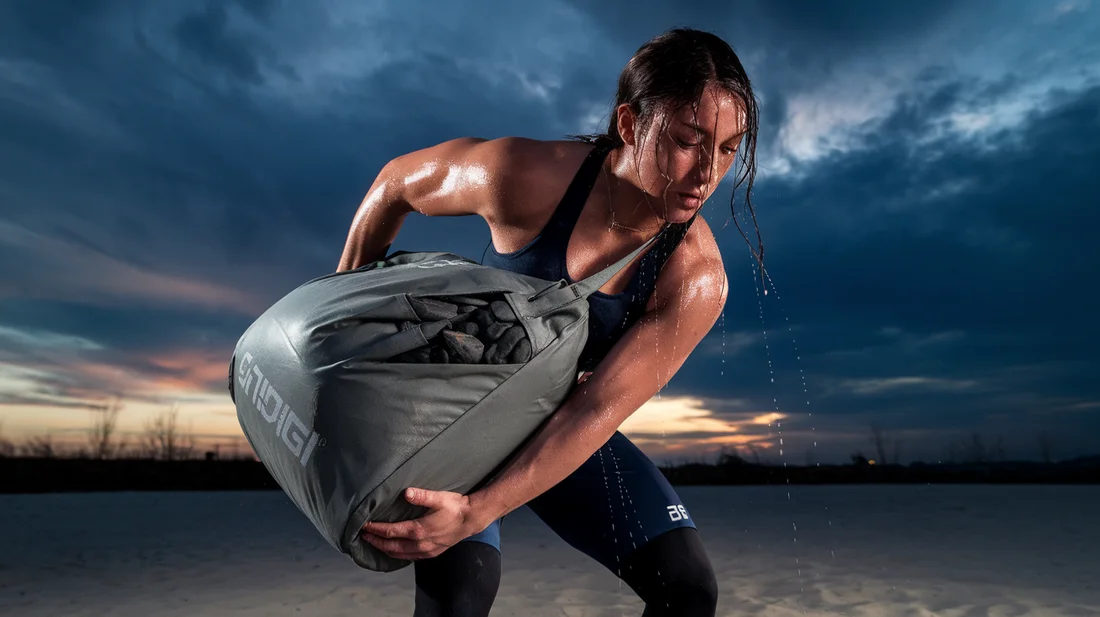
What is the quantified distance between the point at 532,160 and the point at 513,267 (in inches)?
10.1

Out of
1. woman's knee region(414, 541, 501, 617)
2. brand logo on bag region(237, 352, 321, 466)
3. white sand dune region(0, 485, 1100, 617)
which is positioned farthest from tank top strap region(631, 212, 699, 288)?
white sand dune region(0, 485, 1100, 617)

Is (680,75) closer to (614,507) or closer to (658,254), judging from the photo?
(658,254)

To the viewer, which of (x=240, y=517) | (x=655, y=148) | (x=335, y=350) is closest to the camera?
(x=335, y=350)

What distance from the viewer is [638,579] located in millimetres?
1713

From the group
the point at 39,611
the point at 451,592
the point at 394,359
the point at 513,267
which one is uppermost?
the point at 513,267

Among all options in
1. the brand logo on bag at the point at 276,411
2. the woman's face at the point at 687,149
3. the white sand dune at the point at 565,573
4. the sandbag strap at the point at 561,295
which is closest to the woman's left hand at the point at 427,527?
the brand logo on bag at the point at 276,411

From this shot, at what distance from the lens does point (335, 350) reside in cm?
123

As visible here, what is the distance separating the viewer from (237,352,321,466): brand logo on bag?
1234mm

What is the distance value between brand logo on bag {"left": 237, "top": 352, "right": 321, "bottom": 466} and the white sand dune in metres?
3.44

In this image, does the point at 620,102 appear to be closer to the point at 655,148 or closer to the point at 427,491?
the point at 655,148

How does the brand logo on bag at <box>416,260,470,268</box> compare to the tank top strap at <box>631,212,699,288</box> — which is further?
the tank top strap at <box>631,212,699,288</box>

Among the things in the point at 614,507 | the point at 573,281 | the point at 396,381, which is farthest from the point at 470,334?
the point at 614,507

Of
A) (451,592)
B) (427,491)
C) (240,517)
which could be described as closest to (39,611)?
(451,592)

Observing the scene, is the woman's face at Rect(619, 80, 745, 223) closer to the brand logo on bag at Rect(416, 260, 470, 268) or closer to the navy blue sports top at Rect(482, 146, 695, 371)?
the navy blue sports top at Rect(482, 146, 695, 371)
